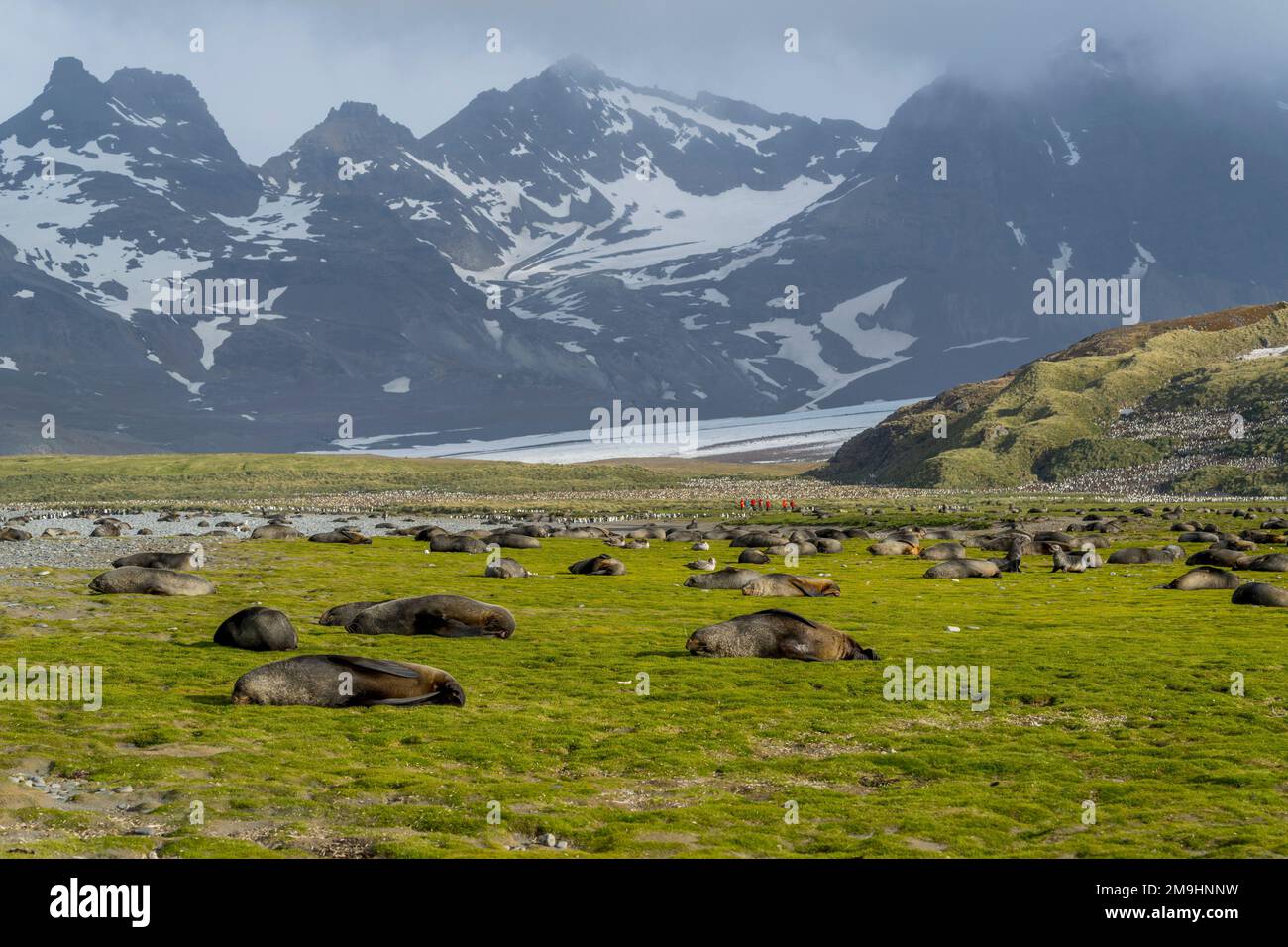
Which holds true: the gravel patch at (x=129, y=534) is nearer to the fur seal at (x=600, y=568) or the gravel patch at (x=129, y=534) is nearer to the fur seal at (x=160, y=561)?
the fur seal at (x=160, y=561)

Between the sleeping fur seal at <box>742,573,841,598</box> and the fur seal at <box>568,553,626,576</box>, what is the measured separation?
341 inches

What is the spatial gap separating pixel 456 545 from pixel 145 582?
932 inches

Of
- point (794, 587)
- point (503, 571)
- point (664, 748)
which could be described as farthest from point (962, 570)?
point (664, 748)

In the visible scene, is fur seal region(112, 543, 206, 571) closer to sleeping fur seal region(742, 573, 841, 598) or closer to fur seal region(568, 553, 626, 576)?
fur seal region(568, 553, 626, 576)

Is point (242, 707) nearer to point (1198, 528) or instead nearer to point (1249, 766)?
Result: point (1249, 766)

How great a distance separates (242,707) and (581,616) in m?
12.5

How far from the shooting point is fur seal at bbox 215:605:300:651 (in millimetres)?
21250

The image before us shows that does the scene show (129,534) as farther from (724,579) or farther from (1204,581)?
(1204,581)

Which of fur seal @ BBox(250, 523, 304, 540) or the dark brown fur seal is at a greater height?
fur seal @ BBox(250, 523, 304, 540)

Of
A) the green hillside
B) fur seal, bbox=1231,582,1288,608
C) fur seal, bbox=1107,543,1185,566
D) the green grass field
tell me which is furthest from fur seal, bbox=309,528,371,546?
the green hillside

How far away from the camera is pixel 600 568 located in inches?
1622

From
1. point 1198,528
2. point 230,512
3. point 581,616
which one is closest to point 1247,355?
point 1198,528

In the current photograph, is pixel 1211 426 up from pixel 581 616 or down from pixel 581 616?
up

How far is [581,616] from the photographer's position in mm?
28297
